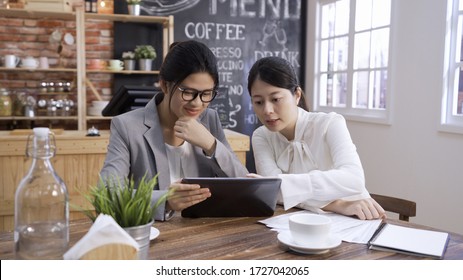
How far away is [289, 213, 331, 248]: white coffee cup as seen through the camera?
1.06 meters

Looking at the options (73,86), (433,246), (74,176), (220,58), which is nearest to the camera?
(433,246)

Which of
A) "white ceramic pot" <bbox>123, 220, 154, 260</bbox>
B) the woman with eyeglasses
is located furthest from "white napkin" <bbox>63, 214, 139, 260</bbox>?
the woman with eyeglasses

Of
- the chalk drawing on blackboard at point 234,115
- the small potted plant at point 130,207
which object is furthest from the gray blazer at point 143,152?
the chalk drawing on blackboard at point 234,115

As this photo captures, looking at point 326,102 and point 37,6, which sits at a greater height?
point 37,6

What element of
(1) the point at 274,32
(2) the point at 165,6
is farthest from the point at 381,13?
(2) the point at 165,6

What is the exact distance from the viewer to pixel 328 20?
482 centimetres

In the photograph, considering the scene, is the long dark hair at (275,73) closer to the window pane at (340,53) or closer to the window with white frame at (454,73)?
the window with white frame at (454,73)

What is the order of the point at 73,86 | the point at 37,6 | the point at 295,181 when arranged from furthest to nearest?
the point at 73,86 → the point at 37,6 → the point at 295,181

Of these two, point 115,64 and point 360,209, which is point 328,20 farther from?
point 360,209

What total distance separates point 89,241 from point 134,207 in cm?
16

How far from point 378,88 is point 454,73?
929 millimetres
